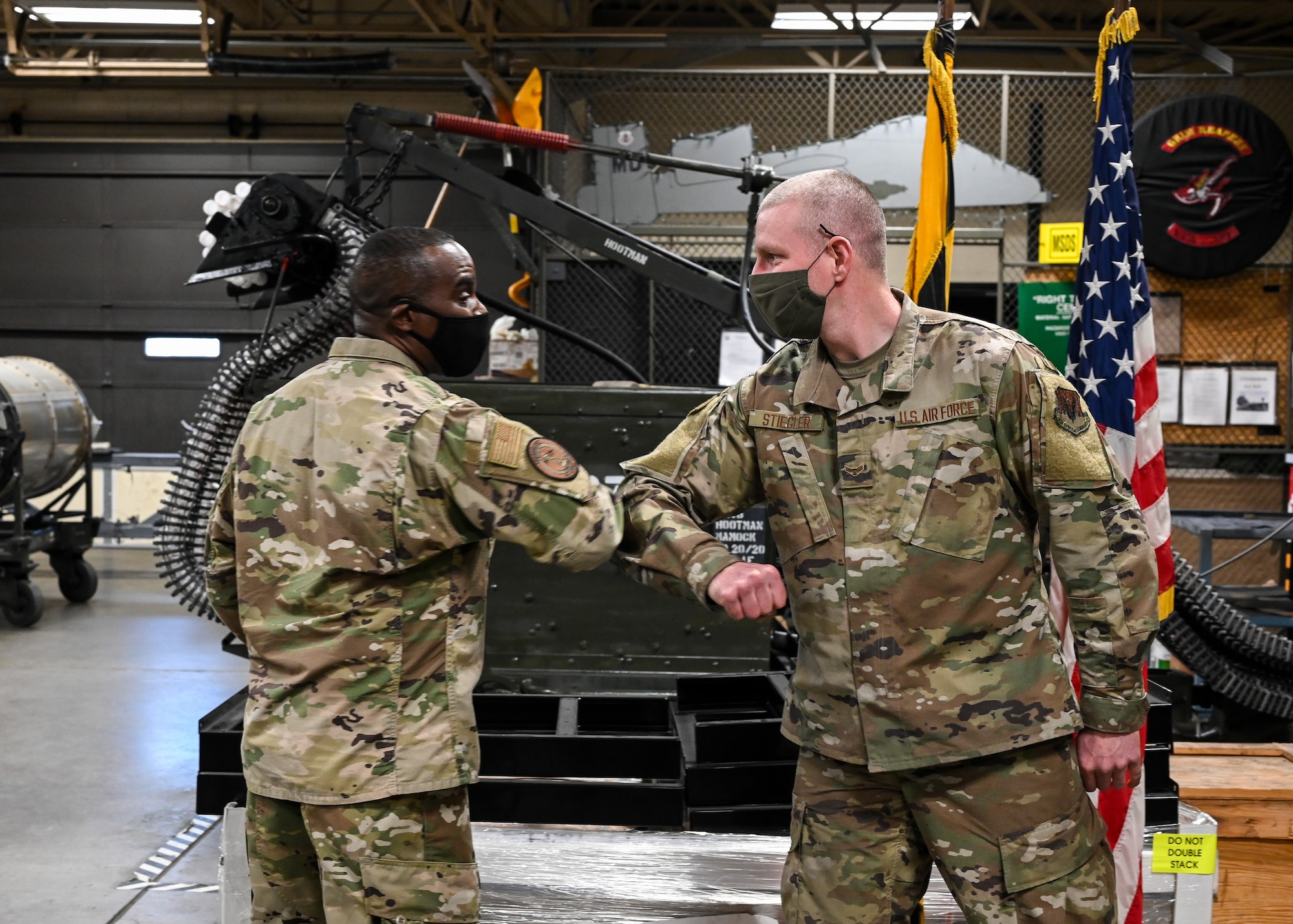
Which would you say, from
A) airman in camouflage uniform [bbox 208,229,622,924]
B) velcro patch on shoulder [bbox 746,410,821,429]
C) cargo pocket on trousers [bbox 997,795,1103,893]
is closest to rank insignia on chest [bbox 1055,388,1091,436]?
velcro patch on shoulder [bbox 746,410,821,429]

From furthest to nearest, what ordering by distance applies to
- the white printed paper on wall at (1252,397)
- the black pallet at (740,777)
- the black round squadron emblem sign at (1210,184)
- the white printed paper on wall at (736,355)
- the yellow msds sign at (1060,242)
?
the white printed paper on wall at (1252,397) → the black round squadron emblem sign at (1210,184) → the yellow msds sign at (1060,242) → the white printed paper on wall at (736,355) → the black pallet at (740,777)

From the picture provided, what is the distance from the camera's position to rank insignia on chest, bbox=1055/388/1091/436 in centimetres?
201

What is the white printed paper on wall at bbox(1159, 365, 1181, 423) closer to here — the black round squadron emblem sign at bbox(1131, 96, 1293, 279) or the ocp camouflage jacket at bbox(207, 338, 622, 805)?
the black round squadron emblem sign at bbox(1131, 96, 1293, 279)

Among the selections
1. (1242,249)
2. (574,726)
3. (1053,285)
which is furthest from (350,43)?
(574,726)

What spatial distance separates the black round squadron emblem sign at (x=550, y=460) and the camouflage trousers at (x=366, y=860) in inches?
24.5

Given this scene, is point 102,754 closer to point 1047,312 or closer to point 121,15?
point 1047,312

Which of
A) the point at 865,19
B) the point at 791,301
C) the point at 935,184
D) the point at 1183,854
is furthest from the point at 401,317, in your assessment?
the point at 865,19

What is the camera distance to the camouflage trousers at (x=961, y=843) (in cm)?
198

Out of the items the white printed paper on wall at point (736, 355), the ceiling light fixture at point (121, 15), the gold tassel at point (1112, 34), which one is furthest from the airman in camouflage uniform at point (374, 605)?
the ceiling light fixture at point (121, 15)

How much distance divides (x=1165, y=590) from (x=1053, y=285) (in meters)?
6.44

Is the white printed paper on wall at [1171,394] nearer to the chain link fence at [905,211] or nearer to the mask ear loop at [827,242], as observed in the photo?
the chain link fence at [905,211]

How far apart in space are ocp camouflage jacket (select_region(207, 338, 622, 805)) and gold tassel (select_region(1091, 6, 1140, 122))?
2.10 meters

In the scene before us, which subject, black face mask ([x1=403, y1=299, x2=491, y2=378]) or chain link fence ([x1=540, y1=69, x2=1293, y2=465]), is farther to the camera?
chain link fence ([x1=540, y1=69, x2=1293, y2=465])

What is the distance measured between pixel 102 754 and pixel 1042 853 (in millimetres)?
5008
